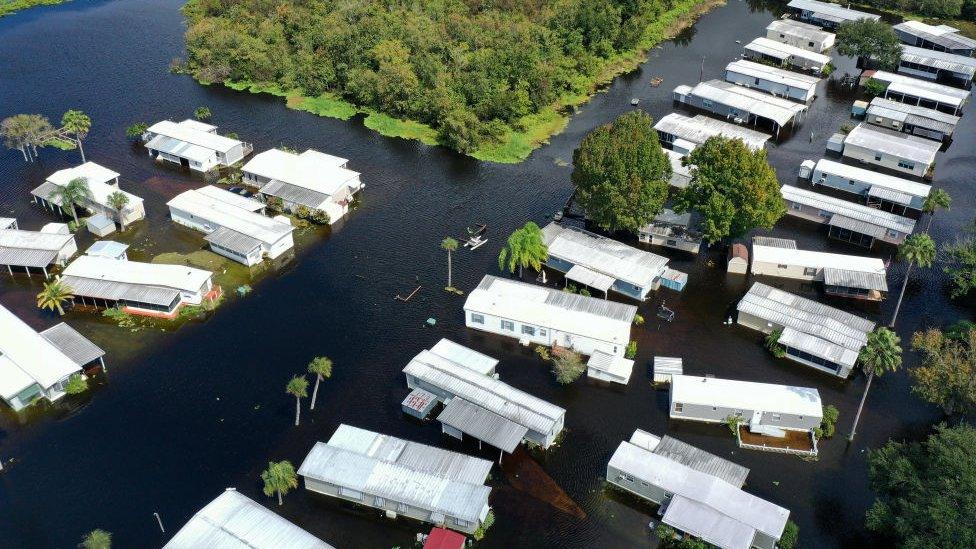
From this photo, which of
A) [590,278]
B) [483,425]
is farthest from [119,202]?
[590,278]

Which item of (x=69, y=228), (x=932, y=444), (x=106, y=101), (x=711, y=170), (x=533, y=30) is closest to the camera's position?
(x=932, y=444)

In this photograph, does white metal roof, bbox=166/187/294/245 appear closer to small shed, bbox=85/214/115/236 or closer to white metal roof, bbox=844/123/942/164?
small shed, bbox=85/214/115/236

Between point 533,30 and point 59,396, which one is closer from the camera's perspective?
point 59,396

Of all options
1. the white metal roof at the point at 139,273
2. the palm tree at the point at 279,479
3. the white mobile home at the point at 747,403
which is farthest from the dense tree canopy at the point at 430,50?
the palm tree at the point at 279,479

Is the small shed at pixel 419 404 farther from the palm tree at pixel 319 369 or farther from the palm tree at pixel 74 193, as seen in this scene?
the palm tree at pixel 74 193

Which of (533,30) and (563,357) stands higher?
(533,30)

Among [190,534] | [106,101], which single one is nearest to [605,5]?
[106,101]

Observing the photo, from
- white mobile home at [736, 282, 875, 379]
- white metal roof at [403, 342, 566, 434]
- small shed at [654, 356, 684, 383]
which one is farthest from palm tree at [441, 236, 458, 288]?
white mobile home at [736, 282, 875, 379]

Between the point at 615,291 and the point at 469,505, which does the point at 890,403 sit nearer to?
the point at 615,291
